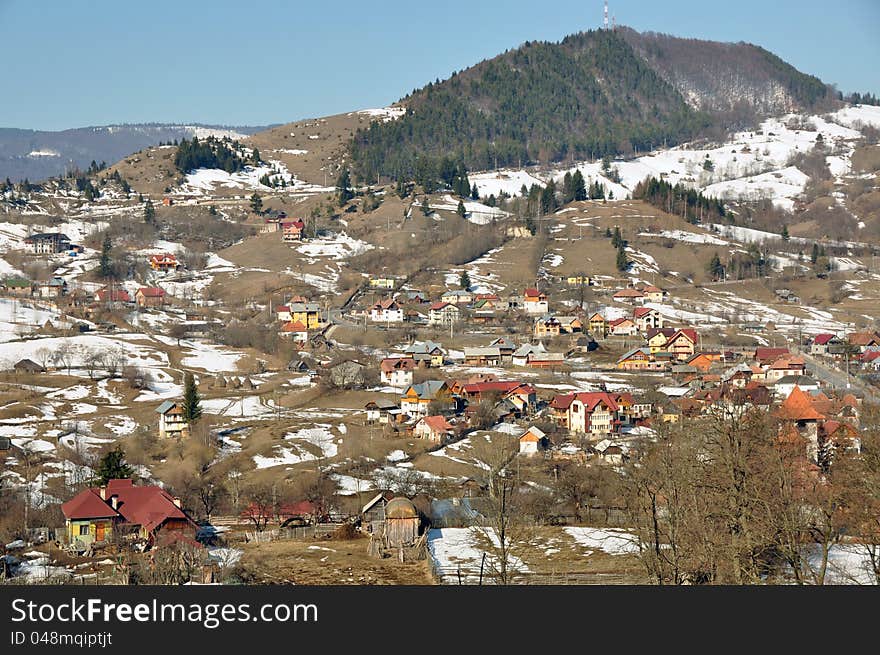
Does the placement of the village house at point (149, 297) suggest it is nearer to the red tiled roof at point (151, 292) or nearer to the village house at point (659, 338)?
the red tiled roof at point (151, 292)

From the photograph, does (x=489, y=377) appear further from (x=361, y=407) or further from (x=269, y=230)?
(x=269, y=230)

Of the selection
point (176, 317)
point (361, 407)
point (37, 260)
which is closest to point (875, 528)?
point (361, 407)

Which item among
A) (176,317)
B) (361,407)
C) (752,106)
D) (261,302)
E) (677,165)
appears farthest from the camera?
(752,106)

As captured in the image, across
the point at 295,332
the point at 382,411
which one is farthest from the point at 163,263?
the point at 382,411

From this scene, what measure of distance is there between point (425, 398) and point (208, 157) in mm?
58691

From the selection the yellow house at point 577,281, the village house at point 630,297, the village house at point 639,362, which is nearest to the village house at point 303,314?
the village house at point 639,362

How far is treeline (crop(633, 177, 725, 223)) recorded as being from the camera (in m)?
71.0

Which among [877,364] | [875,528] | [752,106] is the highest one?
[752,106]

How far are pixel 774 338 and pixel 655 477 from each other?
3121 cm

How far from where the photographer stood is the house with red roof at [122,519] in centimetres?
1644

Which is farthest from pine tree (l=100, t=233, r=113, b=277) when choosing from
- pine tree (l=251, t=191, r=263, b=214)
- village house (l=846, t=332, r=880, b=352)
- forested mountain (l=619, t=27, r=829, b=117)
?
forested mountain (l=619, t=27, r=829, b=117)

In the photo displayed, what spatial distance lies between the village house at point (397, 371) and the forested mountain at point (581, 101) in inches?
1697

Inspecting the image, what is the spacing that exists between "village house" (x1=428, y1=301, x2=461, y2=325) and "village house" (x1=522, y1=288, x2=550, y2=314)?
3360 mm

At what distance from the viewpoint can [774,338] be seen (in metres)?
42.4
